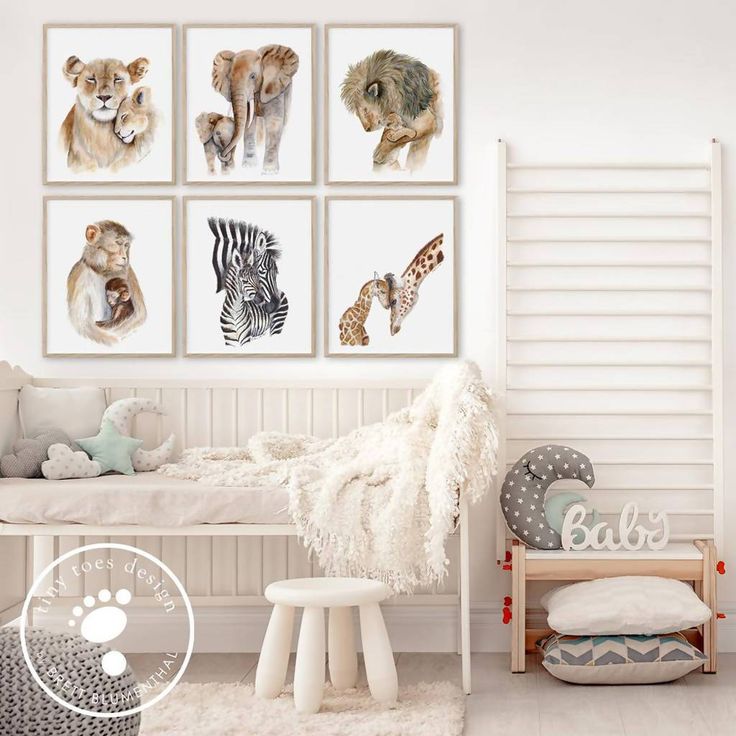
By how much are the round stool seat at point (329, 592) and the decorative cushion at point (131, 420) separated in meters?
0.77

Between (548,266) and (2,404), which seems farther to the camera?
(548,266)

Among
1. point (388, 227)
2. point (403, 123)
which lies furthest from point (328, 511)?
point (403, 123)

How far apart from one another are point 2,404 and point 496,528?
1.67m

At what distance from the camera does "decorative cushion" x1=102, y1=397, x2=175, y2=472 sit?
3.25 m

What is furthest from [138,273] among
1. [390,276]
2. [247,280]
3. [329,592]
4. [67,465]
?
[329,592]

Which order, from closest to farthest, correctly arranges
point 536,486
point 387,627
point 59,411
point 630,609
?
point 630,609
point 536,486
point 59,411
point 387,627

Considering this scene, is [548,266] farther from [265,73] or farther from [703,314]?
[265,73]

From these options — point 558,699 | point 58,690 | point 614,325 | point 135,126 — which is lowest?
point 558,699

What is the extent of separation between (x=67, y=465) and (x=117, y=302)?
673 millimetres

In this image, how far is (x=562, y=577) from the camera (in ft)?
10.1

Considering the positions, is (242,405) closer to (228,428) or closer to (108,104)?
(228,428)

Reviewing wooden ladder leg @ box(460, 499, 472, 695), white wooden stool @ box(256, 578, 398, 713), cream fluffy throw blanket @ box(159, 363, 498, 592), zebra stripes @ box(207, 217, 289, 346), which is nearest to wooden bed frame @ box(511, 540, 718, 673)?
wooden ladder leg @ box(460, 499, 472, 695)

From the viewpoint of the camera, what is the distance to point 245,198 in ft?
11.4

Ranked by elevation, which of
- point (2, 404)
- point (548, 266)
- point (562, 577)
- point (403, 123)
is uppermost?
point (403, 123)
